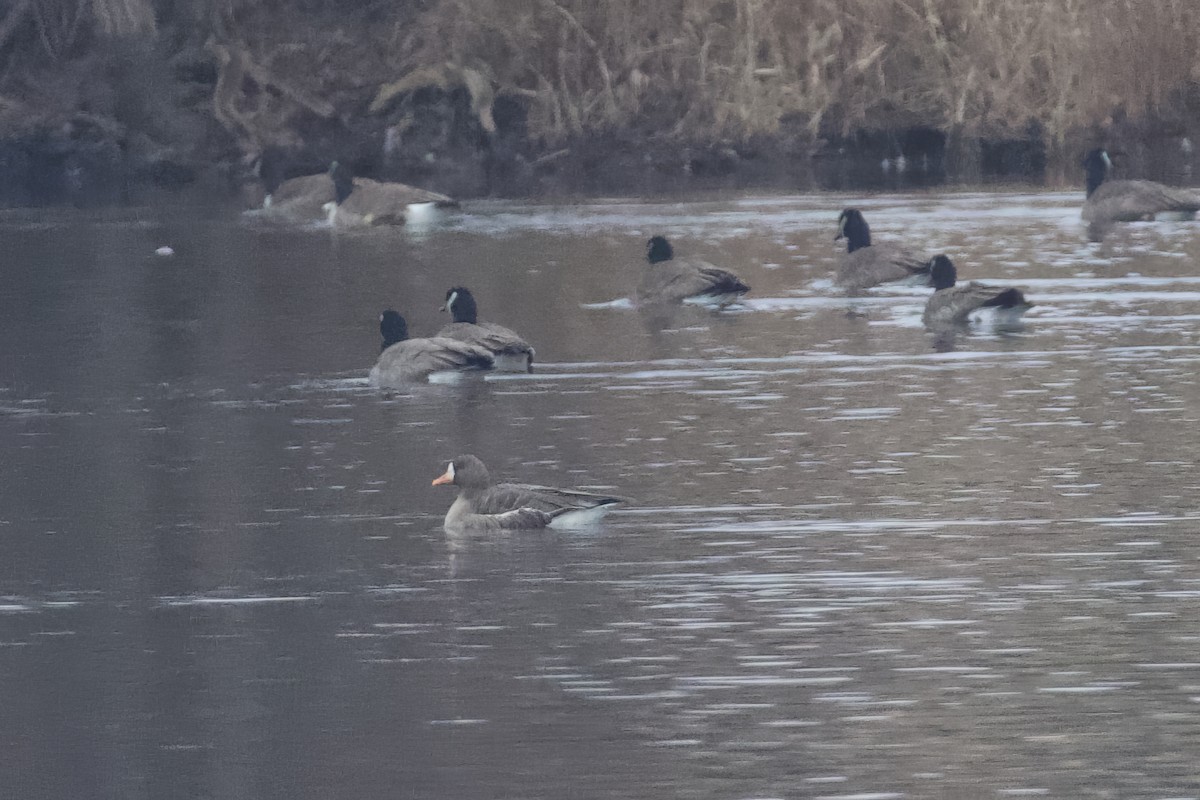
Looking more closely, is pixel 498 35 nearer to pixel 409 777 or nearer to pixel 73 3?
pixel 73 3

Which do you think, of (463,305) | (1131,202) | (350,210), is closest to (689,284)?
(463,305)

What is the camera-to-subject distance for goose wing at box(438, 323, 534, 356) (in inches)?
765

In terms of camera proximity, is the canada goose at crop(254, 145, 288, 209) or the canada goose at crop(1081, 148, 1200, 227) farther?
the canada goose at crop(254, 145, 288, 209)

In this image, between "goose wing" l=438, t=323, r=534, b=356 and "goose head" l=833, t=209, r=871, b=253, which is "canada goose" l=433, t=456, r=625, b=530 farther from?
"goose head" l=833, t=209, r=871, b=253

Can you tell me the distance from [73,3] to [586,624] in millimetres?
40962

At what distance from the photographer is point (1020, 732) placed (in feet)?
28.4

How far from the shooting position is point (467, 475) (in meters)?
12.7

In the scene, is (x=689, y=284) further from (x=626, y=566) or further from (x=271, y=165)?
(x=271, y=165)

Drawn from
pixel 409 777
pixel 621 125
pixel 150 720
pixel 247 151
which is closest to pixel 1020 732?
pixel 409 777

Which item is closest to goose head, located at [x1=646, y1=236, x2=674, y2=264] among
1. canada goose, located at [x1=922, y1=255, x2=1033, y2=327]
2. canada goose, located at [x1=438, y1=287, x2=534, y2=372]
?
canada goose, located at [x1=922, y1=255, x2=1033, y2=327]

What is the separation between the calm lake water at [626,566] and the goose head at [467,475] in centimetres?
30

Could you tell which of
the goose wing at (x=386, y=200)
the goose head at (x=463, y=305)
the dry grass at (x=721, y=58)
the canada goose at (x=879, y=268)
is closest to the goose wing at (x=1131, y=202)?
the canada goose at (x=879, y=268)

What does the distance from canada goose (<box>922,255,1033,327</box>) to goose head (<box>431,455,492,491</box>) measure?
9.71 meters

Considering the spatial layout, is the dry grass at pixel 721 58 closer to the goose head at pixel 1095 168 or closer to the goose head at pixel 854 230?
the goose head at pixel 1095 168
